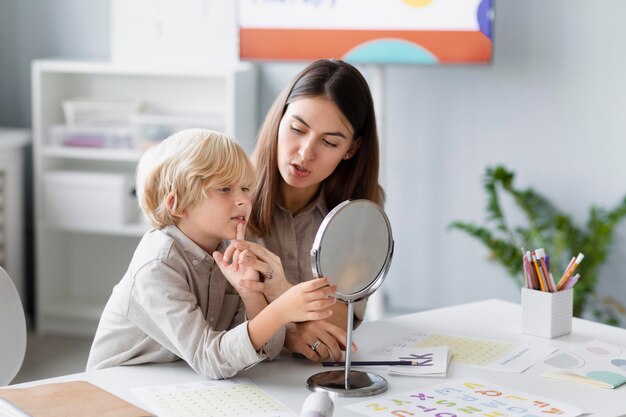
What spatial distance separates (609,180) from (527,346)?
160 cm

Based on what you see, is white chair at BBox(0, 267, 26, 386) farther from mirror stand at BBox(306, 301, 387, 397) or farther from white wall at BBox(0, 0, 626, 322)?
white wall at BBox(0, 0, 626, 322)

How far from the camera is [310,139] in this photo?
72.4 inches

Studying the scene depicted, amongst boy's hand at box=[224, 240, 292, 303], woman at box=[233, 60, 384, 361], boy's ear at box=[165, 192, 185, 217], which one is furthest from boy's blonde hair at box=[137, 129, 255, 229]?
woman at box=[233, 60, 384, 361]

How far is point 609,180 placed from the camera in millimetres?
3258

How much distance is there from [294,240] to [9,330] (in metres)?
0.61

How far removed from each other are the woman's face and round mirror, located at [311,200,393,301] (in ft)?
1.16

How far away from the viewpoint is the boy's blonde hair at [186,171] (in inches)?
63.4

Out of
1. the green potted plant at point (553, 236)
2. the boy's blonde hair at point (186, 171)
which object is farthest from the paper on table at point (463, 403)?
the green potted plant at point (553, 236)

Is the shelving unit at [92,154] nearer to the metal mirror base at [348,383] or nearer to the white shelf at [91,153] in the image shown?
the white shelf at [91,153]

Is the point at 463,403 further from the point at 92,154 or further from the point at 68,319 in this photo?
the point at 68,319

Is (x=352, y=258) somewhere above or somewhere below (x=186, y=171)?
below

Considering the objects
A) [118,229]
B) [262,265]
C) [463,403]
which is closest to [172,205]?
[262,265]

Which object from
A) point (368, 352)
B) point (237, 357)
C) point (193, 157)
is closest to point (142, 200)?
point (193, 157)

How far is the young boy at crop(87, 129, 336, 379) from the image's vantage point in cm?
155
